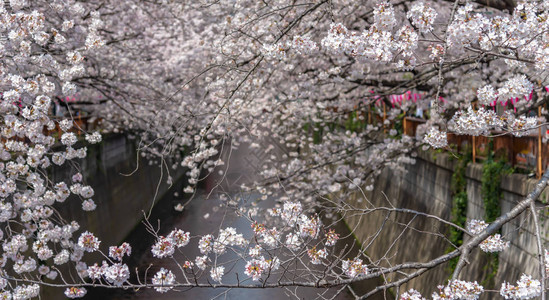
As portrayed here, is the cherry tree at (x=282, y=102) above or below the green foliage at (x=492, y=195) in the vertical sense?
above

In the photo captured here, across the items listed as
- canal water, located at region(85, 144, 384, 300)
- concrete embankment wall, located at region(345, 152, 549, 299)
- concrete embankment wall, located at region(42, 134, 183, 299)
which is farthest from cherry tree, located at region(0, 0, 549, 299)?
concrete embankment wall, located at region(42, 134, 183, 299)

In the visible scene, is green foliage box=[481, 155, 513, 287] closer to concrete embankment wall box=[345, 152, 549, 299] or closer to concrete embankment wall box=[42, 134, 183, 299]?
concrete embankment wall box=[345, 152, 549, 299]

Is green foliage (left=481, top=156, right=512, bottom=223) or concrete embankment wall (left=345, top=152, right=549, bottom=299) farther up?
green foliage (left=481, top=156, right=512, bottom=223)

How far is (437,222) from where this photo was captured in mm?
11086

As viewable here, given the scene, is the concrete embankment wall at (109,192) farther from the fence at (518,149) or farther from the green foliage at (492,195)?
the fence at (518,149)

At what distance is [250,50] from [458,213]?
4.03 metres

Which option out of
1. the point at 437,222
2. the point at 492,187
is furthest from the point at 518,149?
Answer: the point at 437,222

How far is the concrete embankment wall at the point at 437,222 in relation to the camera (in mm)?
7645

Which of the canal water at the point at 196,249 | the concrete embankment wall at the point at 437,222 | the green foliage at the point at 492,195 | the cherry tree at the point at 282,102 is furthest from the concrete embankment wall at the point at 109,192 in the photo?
the green foliage at the point at 492,195

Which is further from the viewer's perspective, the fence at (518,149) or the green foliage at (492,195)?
the green foliage at (492,195)

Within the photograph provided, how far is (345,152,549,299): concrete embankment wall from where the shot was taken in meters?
7.64

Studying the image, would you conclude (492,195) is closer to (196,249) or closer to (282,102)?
(282,102)

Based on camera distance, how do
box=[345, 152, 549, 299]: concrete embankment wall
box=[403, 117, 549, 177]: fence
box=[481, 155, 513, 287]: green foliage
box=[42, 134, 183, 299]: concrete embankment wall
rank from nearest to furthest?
1. box=[403, 117, 549, 177]: fence
2. box=[345, 152, 549, 299]: concrete embankment wall
3. box=[481, 155, 513, 287]: green foliage
4. box=[42, 134, 183, 299]: concrete embankment wall

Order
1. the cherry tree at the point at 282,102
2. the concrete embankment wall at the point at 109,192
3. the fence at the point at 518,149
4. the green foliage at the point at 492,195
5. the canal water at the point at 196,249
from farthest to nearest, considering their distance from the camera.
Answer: the concrete embankment wall at the point at 109,192, the canal water at the point at 196,249, the green foliage at the point at 492,195, the fence at the point at 518,149, the cherry tree at the point at 282,102
